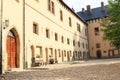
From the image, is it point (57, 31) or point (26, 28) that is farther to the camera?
point (57, 31)

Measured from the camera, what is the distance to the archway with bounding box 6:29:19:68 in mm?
16938

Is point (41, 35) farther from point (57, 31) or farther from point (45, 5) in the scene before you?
point (57, 31)

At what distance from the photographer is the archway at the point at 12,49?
16938mm

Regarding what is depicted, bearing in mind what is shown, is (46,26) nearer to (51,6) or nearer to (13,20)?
(51,6)

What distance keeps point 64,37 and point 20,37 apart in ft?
54.3

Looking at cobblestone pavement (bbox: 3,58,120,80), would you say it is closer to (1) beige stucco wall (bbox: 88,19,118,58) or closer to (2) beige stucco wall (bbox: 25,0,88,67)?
(2) beige stucco wall (bbox: 25,0,88,67)

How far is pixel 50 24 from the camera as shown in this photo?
27.8 meters

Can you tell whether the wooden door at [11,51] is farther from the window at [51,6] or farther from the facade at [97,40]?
the facade at [97,40]

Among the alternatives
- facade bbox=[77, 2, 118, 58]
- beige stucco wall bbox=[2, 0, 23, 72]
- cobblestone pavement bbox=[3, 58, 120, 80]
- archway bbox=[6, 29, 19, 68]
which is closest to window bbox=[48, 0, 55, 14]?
beige stucco wall bbox=[2, 0, 23, 72]

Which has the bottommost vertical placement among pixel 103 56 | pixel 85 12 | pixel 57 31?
pixel 103 56

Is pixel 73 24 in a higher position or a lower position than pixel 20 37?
higher

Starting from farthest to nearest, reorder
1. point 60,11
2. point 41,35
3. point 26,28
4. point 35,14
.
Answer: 1. point 60,11
2. point 41,35
3. point 35,14
4. point 26,28

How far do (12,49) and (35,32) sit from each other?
19.1ft

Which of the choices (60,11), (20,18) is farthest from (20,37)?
(60,11)
